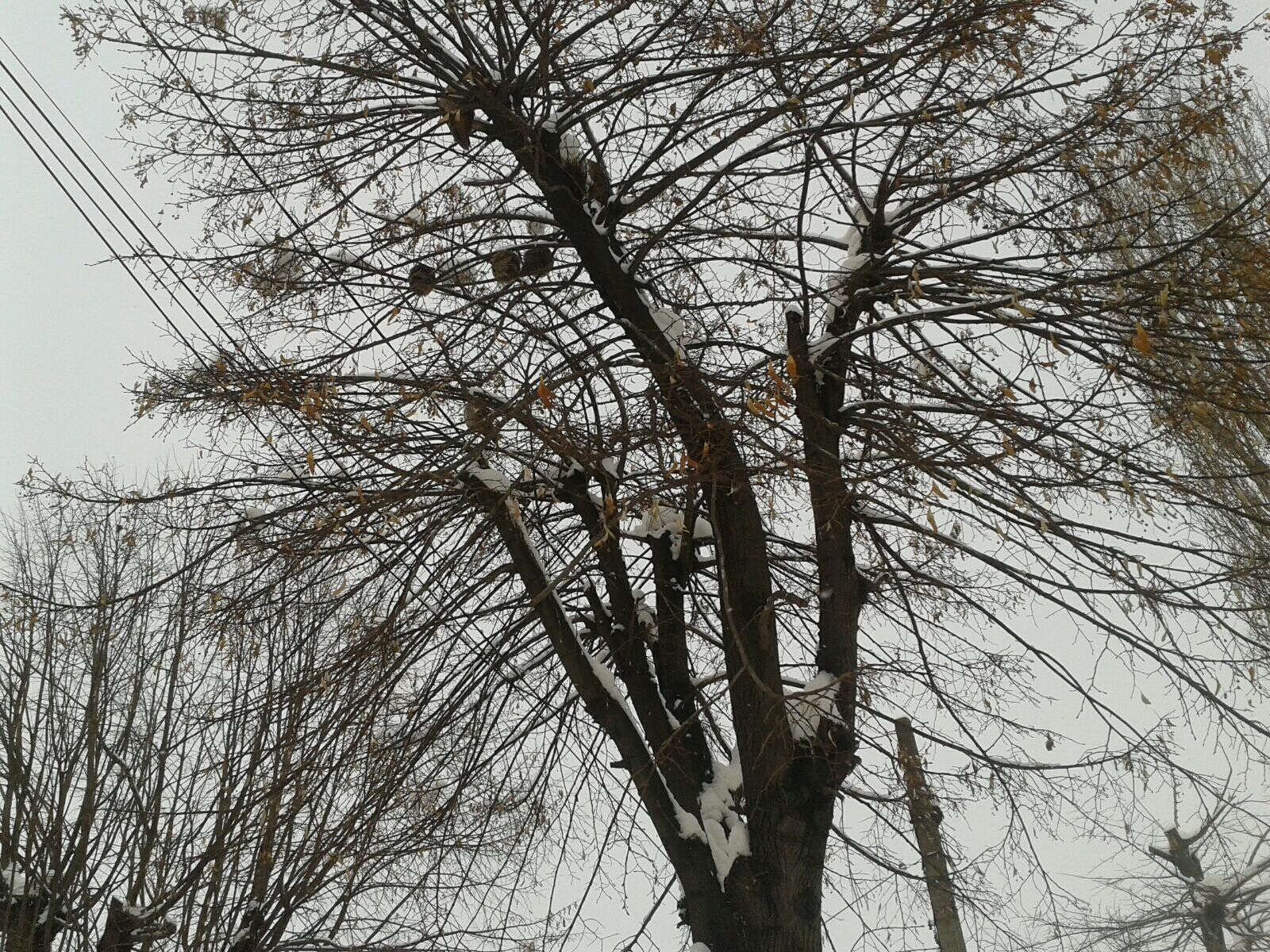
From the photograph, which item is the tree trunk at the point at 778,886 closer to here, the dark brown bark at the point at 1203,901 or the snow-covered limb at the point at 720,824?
the snow-covered limb at the point at 720,824

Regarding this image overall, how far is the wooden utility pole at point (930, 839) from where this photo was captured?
5.60 m

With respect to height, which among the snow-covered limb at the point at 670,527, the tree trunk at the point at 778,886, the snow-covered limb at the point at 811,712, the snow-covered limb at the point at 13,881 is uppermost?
the snow-covered limb at the point at 670,527

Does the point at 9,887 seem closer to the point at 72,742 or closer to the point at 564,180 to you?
the point at 72,742

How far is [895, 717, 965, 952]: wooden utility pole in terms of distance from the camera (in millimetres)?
5602

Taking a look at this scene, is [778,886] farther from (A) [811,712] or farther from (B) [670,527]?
(B) [670,527]

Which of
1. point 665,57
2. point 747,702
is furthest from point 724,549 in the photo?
point 665,57

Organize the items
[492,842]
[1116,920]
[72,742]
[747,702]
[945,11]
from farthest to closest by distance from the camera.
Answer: [1116,920], [492,842], [72,742], [747,702], [945,11]

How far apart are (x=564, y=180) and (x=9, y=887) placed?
4504 millimetres

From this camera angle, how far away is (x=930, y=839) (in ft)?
20.6

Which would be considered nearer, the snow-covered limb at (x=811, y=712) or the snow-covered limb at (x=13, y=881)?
the snow-covered limb at (x=811, y=712)

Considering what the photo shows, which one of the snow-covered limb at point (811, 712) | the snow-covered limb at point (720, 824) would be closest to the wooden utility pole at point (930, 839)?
the snow-covered limb at point (811, 712)

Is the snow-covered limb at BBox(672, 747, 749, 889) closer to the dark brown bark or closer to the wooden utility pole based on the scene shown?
the wooden utility pole

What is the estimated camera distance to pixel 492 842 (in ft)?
21.5

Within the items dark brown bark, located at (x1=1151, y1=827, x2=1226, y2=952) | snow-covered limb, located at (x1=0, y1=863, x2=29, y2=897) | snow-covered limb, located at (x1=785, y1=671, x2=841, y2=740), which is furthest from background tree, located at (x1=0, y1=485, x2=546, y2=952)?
dark brown bark, located at (x1=1151, y1=827, x2=1226, y2=952)
